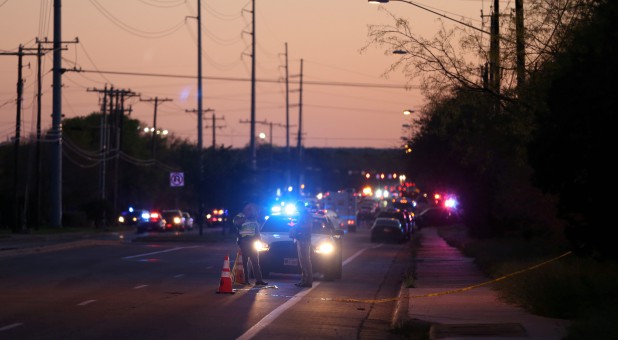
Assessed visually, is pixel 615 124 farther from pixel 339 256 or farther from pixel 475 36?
pixel 339 256

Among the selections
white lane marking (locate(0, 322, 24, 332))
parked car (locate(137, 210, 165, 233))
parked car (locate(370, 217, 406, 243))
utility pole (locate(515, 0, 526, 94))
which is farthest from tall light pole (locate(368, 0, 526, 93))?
parked car (locate(137, 210, 165, 233))

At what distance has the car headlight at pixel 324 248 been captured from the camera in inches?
967

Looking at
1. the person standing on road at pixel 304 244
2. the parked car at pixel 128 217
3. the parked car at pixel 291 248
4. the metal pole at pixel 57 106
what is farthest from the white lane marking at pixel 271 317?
the parked car at pixel 128 217

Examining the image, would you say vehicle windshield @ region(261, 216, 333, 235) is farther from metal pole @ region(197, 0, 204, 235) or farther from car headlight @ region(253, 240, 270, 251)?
metal pole @ region(197, 0, 204, 235)

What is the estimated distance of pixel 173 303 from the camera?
712 inches

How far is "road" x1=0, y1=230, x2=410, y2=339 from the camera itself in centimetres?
1426

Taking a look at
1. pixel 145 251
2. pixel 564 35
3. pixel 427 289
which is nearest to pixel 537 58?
pixel 564 35

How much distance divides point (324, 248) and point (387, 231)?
31.3 m

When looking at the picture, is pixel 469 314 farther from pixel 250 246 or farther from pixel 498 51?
pixel 250 246

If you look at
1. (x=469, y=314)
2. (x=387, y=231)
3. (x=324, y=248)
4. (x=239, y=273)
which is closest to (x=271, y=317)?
(x=469, y=314)

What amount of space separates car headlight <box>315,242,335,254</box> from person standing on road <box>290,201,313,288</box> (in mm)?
1521

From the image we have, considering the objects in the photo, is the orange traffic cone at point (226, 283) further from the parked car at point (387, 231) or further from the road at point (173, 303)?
the parked car at point (387, 231)

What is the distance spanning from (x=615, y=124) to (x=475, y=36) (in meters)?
6.47

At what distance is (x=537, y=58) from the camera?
18938 millimetres
